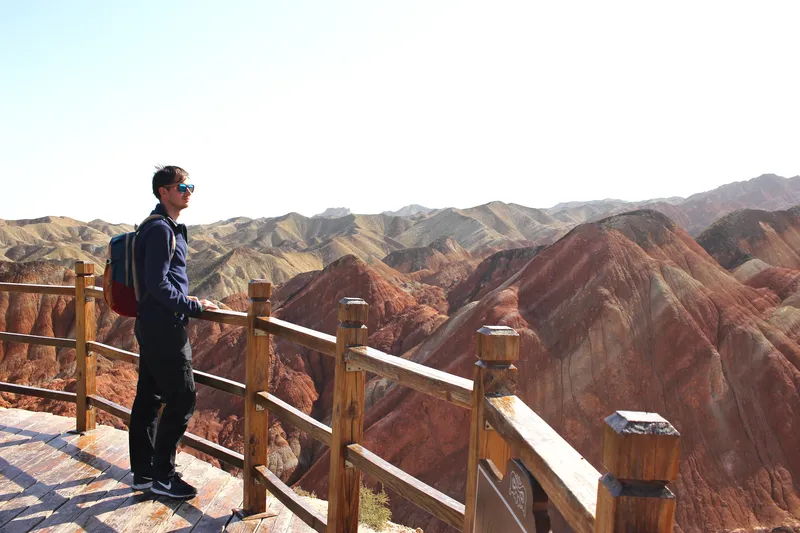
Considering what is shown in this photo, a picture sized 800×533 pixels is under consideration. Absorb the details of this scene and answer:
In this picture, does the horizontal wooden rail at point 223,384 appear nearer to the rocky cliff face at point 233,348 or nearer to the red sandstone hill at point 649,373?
the rocky cliff face at point 233,348

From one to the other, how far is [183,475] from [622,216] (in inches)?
1023

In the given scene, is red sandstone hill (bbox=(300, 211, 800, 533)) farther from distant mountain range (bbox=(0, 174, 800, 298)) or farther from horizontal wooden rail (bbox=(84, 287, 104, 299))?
distant mountain range (bbox=(0, 174, 800, 298))

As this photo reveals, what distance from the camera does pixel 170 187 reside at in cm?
375

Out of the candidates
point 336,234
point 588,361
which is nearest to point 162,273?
point 588,361

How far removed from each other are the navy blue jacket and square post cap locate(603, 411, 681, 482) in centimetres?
297

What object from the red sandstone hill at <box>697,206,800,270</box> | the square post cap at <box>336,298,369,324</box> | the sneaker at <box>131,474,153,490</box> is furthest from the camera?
the red sandstone hill at <box>697,206,800,270</box>

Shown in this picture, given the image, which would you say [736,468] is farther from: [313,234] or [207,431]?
[313,234]

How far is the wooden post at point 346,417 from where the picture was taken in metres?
3.07

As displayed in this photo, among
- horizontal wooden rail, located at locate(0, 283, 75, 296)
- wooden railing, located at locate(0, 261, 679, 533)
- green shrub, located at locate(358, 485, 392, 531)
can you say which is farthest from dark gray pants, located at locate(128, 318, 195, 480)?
horizontal wooden rail, located at locate(0, 283, 75, 296)

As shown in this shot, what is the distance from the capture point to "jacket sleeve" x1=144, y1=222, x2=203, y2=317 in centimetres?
351

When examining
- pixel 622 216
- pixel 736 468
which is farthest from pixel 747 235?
pixel 736 468

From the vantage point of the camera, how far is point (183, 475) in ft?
14.8

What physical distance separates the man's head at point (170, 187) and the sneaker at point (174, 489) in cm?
202

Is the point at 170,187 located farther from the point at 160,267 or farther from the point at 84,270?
the point at 84,270
